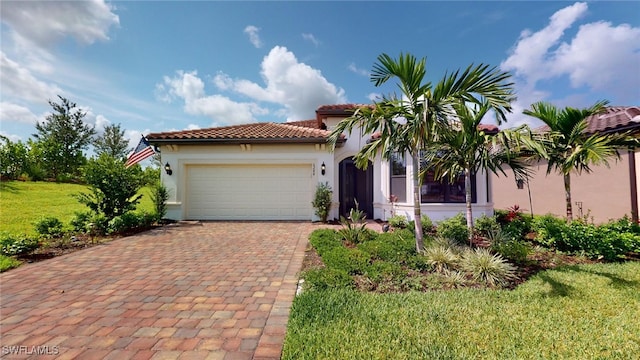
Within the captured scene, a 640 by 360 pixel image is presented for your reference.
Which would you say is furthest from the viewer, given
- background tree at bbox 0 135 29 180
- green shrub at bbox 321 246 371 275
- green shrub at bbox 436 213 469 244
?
background tree at bbox 0 135 29 180

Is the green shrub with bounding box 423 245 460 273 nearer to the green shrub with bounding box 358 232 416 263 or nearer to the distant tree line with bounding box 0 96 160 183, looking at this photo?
the green shrub with bounding box 358 232 416 263

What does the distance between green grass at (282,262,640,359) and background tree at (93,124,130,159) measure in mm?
37201

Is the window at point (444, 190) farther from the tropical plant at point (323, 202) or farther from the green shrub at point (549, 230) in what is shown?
the tropical plant at point (323, 202)

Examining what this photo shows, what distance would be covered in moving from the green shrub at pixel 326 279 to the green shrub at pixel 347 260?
253 mm

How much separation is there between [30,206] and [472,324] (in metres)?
15.3

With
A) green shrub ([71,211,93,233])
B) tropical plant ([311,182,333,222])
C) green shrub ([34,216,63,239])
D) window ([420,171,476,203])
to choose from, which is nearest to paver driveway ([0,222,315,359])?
green shrub ([34,216,63,239])

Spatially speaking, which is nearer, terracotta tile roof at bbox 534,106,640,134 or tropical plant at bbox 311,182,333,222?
terracotta tile roof at bbox 534,106,640,134

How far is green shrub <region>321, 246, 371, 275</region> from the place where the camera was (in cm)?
448

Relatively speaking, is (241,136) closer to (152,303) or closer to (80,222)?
(80,222)

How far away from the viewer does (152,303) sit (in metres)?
3.38

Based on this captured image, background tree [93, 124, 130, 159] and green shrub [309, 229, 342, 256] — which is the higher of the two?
background tree [93, 124, 130, 159]

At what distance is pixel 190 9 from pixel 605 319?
11.9m

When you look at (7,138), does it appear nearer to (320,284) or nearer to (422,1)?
(320,284)

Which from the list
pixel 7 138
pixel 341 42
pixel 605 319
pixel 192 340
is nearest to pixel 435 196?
pixel 605 319
